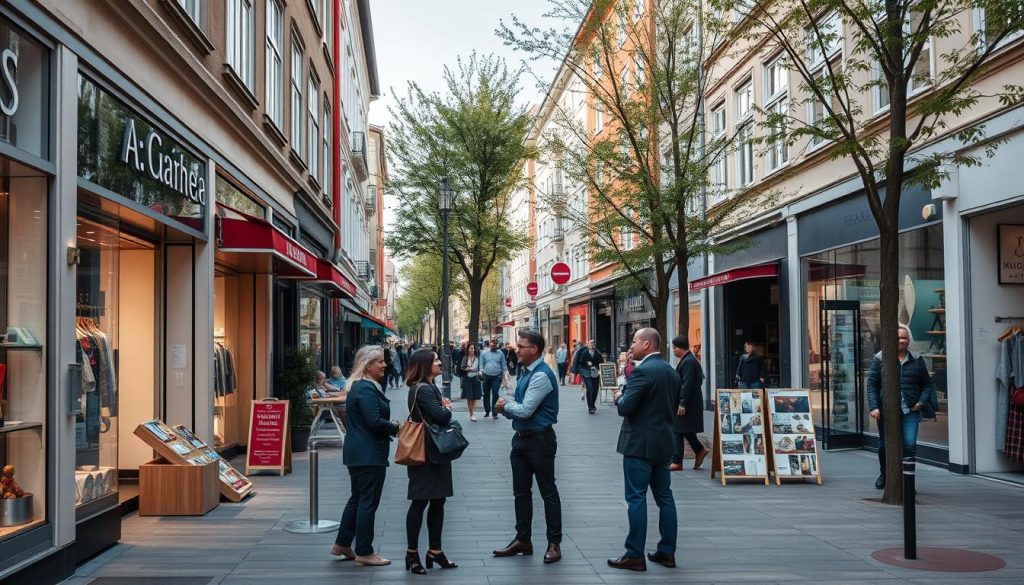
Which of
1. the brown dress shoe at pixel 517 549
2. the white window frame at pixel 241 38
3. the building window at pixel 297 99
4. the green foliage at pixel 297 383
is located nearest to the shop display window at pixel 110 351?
the brown dress shoe at pixel 517 549

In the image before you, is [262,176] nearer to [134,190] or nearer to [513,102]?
[134,190]

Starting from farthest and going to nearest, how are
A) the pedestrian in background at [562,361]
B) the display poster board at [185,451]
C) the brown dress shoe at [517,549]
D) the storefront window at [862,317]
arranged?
the pedestrian in background at [562,361], the storefront window at [862,317], the display poster board at [185,451], the brown dress shoe at [517,549]

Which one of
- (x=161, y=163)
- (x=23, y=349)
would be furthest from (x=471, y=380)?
(x=23, y=349)

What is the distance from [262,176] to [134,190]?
6.51 meters

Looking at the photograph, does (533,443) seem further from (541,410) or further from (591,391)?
(591,391)

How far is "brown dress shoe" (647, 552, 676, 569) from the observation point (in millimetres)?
7148

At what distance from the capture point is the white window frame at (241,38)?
1273 cm

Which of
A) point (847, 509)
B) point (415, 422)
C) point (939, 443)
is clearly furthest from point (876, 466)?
point (415, 422)

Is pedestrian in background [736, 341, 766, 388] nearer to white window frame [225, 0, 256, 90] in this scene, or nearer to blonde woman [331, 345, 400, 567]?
white window frame [225, 0, 256, 90]

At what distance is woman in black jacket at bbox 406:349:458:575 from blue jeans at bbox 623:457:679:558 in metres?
1.35

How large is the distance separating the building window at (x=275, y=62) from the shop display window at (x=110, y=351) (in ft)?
17.7

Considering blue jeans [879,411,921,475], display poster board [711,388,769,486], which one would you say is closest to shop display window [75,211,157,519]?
display poster board [711,388,769,486]

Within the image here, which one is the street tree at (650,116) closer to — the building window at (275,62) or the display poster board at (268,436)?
the building window at (275,62)

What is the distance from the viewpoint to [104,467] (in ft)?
26.3
